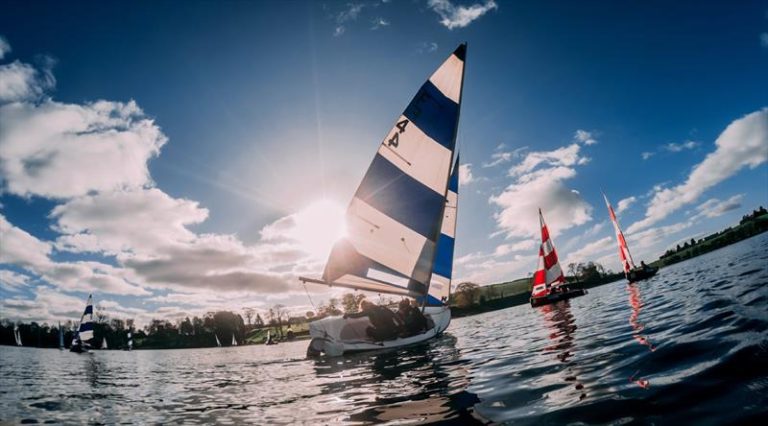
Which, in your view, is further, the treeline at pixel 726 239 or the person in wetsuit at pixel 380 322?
the treeline at pixel 726 239

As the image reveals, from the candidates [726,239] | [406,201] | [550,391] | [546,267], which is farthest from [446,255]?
[726,239]

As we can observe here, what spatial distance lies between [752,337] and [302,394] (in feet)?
28.5

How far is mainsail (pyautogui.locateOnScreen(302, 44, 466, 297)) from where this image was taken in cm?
1864

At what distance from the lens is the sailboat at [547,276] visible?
5184 cm

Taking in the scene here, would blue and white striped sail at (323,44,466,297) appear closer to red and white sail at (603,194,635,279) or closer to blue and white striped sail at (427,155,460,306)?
blue and white striped sail at (427,155,460,306)

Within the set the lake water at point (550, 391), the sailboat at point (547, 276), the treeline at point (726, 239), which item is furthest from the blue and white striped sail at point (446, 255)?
the treeline at point (726, 239)

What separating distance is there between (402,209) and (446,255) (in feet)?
39.2

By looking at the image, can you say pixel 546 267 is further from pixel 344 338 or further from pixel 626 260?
pixel 344 338

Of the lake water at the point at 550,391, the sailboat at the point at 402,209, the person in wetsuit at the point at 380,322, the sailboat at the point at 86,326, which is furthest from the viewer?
the sailboat at the point at 86,326

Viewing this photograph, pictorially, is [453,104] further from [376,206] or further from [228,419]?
[228,419]

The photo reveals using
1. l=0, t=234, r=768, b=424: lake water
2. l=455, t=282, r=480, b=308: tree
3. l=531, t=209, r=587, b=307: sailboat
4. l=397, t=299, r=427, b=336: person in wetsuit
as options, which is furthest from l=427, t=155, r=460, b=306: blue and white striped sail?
l=455, t=282, r=480, b=308: tree

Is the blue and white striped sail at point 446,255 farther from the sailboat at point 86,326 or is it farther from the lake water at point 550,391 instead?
the sailboat at point 86,326

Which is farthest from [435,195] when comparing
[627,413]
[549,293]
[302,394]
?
[549,293]

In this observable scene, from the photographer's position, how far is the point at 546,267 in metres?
53.0
